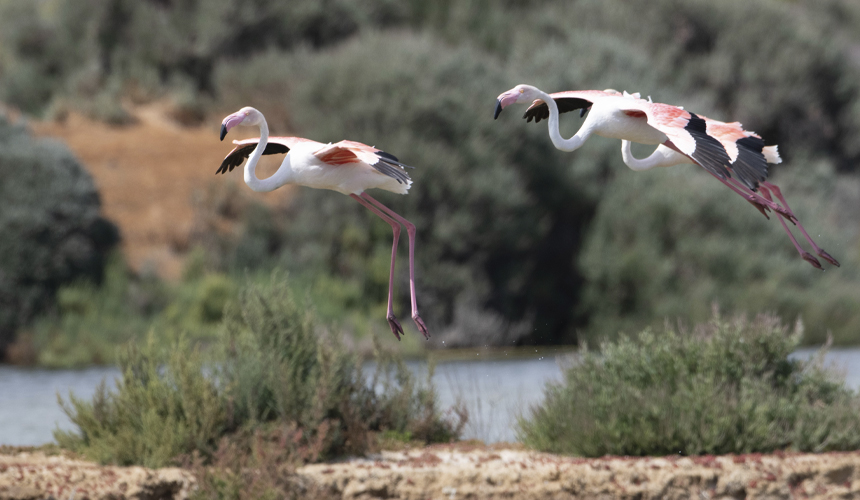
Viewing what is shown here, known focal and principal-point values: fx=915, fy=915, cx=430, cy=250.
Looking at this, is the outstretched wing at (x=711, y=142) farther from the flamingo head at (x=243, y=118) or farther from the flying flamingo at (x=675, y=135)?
the flamingo head at (x=243, y=118)

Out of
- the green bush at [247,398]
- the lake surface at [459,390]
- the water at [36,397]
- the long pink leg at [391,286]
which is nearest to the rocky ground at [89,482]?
the green bush at [247,398]

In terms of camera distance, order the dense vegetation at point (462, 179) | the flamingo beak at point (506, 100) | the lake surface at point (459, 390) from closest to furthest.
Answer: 1. the flamingo beak at point (506, 100)
2. the lake surface at point (459, 390)
3. the dense vegetation at point (462, 179)

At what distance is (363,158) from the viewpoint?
456cm

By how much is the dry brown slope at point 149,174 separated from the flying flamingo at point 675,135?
15008 millimetres

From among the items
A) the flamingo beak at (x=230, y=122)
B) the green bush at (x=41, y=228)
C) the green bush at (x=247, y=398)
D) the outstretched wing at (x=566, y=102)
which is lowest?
the green bush at (x=247, y=398)

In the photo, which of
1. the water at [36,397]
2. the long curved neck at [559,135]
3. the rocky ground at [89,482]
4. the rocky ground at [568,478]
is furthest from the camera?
the water at [36,397]

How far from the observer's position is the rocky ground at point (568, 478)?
8.19 m

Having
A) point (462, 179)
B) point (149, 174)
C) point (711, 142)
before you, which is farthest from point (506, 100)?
point (149, 174)

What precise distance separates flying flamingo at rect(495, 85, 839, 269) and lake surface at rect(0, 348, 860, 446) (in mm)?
5574

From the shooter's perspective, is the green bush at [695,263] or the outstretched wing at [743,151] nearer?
the outstretched wing at [743,151]

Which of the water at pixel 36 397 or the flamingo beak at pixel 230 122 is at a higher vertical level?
the flamingo beak at pixel 230 122

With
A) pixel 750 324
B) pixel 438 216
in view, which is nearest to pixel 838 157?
pixel 438 216

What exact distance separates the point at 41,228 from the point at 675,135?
16.0m

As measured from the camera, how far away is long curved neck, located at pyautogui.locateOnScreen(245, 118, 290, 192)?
452 cm
